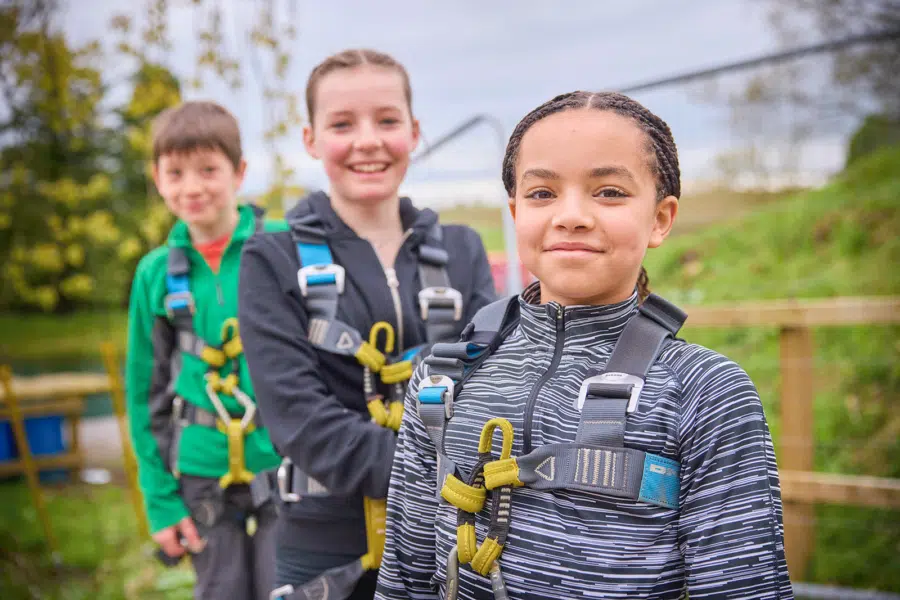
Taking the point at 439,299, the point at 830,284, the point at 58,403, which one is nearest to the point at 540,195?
the point at 439,299

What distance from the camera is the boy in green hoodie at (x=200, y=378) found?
2.71 meters

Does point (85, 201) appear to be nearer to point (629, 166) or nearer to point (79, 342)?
point (79, 342)

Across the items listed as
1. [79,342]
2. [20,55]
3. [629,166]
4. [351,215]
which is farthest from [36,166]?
[629,166]

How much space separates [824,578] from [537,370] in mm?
3556

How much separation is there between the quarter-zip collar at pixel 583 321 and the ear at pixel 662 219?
11 centimetres

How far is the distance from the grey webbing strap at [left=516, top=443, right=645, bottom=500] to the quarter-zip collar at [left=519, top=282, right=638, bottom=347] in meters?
0.23

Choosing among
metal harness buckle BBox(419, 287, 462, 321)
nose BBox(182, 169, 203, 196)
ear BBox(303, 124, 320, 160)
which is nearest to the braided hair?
metal harness buckle BBox(419, 287, 462, 321)

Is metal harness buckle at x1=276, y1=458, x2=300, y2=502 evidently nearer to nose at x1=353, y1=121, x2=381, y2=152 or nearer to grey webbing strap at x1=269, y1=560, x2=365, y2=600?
grey webbing strap at x1=269, y1=560, x2=365, y2=600

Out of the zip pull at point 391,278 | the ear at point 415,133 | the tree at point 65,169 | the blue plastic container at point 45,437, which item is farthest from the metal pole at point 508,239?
the blue plastic container at point 45,437

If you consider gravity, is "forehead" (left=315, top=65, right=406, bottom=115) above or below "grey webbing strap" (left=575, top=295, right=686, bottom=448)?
above

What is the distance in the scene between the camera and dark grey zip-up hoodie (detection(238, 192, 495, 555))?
1900 mm

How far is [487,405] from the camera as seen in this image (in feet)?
4.84

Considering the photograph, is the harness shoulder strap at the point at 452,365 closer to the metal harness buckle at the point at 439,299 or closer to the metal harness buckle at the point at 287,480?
the metal harness buckle at the point at 439,299

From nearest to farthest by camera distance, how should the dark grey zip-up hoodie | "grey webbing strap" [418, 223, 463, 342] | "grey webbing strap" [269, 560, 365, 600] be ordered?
the dark grey zip-up hoodie
"grey webbing strap" [269, 560, 365, 600]
"grey webbing strap" [418, 223, 463, 342]
